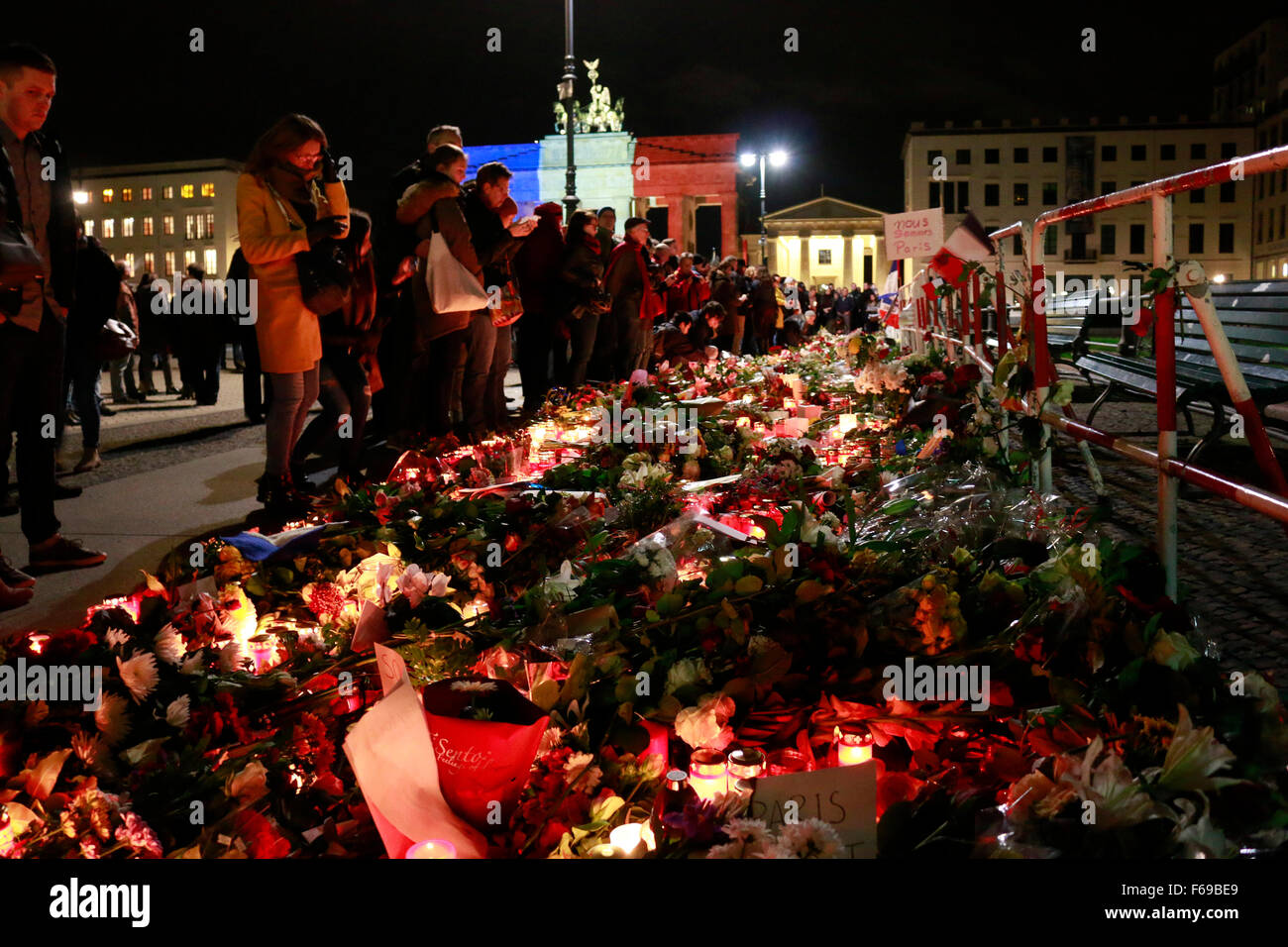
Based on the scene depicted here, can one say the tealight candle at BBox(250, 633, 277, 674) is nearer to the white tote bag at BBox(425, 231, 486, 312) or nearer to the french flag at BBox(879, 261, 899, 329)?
the white tote bag at BBox(425, 231, 486, 312)

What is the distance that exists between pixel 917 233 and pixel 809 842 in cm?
1228

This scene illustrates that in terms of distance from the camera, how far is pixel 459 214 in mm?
7172

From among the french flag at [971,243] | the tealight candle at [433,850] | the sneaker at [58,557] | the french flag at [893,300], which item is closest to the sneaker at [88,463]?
the sneaker at [58,557]

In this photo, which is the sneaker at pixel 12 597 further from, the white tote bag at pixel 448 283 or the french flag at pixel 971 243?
the french flag at pixel 971 243

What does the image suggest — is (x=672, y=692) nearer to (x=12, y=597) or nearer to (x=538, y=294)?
(x=12, y=597)

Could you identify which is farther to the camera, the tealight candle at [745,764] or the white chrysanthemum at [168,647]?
the white chrysanthemum at [168,647]

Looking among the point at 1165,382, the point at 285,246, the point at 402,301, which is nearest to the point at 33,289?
the point at 285,246

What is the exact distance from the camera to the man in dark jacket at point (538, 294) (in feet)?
32.0

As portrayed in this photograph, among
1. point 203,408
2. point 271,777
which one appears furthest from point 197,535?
point 203,408

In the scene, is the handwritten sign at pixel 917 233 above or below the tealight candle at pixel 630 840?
above

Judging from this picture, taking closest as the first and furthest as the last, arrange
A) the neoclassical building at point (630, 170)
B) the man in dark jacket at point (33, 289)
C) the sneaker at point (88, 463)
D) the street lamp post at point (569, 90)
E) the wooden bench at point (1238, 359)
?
the man in dark jacket at point (33, 289)
the wooden bench at point (1238, 359)
the sneaker at point (88, 463)
the street lamp post at point (569, 90)
the neoclassical building at point (630, 170)

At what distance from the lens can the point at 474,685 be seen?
2.16 metres

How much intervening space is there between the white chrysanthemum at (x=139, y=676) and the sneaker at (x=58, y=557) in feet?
9.25

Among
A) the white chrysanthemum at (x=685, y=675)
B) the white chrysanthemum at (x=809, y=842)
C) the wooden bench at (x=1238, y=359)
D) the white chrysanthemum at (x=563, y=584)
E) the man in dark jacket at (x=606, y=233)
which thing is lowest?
the white chrysanthemum at (x=809, y=842)
